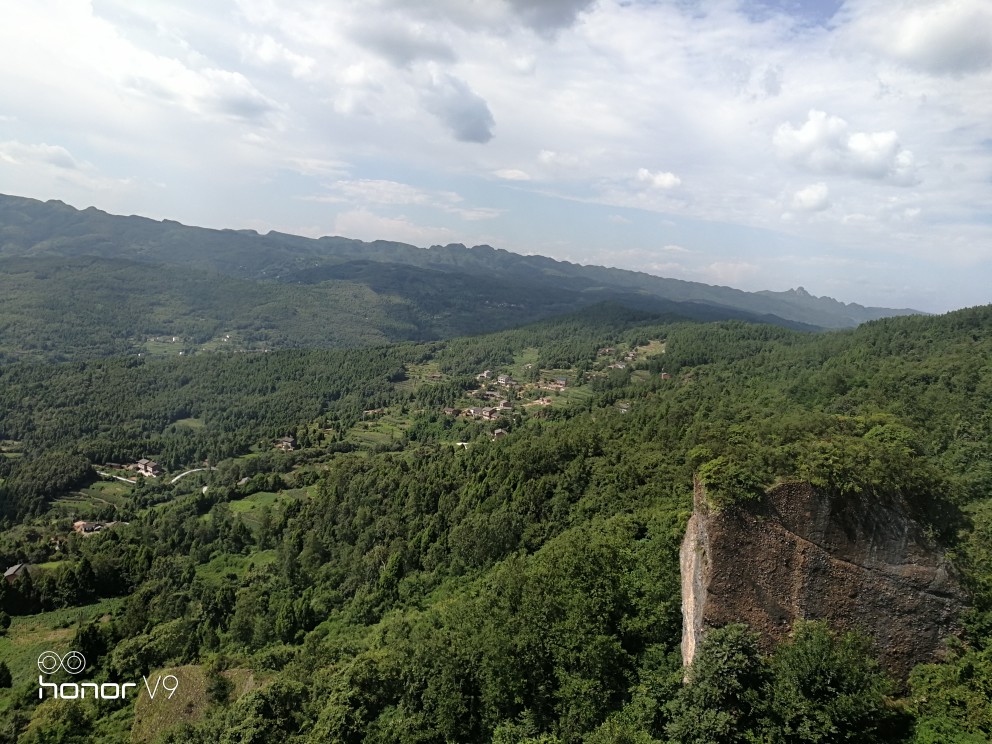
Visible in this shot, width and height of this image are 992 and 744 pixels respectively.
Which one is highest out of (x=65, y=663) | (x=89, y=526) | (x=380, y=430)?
(x=65, y=663)

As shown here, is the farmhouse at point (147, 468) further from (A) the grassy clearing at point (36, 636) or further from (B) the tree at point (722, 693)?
(B) the tree at point (722, 693)

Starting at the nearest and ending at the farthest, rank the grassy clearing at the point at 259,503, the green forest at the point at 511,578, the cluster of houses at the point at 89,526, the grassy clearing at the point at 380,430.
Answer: the green forest at the point at 511,578, the grassy clearing at the point at 259,503, the cluster of houses at the point at 89,526, the grassy clearing at the point at 380,430

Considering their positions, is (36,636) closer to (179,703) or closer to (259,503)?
(179,703)

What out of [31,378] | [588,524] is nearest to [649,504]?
[588,524]

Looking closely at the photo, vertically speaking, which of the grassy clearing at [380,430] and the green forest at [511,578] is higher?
the green forest at [511,578]

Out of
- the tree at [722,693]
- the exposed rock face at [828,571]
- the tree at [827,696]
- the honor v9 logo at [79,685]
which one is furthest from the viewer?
the honor v9 logo at [79,685]

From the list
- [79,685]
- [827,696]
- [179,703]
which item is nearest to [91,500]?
[79,685]

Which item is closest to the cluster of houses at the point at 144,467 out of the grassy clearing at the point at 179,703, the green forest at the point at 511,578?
the green forest at the point at 511,578
